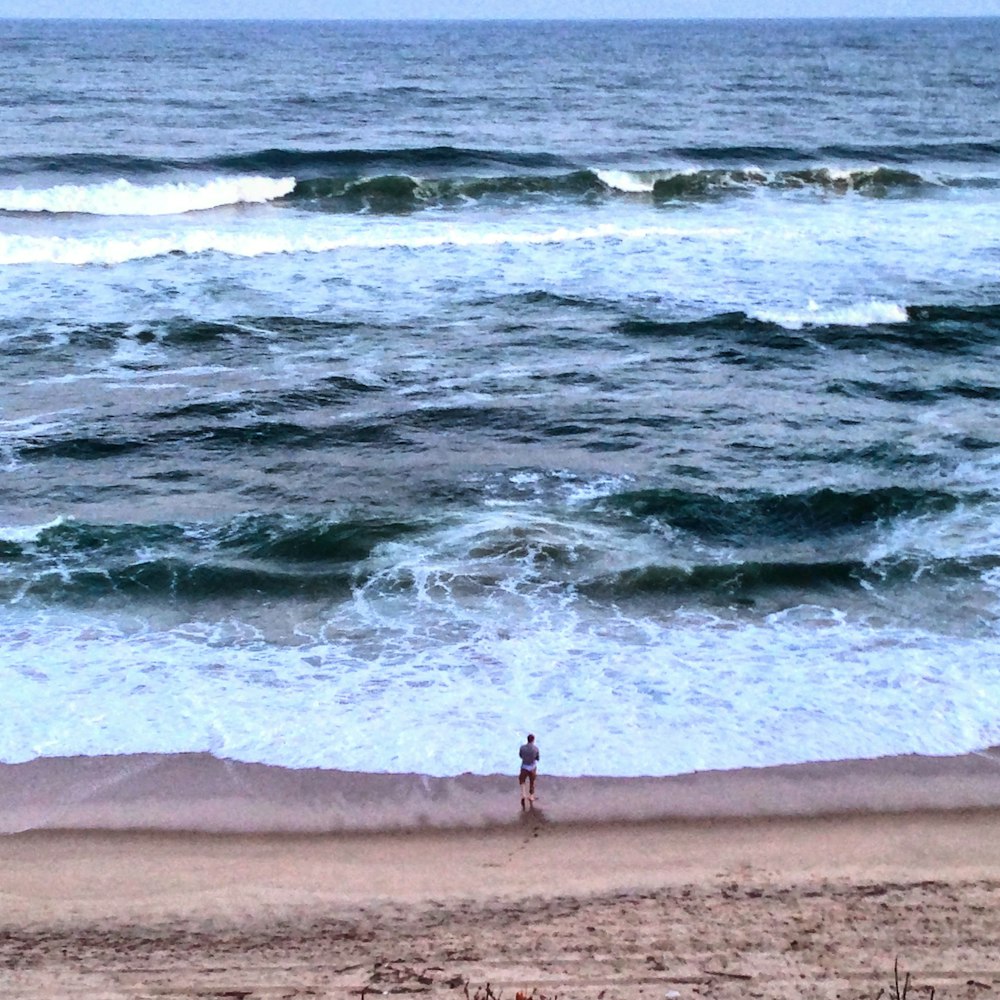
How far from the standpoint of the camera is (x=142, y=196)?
38.2m

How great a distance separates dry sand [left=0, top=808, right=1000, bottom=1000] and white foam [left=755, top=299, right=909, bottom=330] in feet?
53.8

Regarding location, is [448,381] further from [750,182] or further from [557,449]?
[750,182]

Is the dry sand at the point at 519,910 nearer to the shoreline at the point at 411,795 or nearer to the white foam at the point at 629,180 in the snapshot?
the shoreline at the point at 411,795

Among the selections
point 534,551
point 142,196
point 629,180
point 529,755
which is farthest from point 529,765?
point 629,180

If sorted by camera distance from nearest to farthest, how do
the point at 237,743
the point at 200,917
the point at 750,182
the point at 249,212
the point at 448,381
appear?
the point at 200,917 < the point at 237,743 < the point at 448,381 < the point at 249,212 < the point at 750,182

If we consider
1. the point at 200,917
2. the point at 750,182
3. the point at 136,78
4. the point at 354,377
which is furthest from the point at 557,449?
the point at 136,78

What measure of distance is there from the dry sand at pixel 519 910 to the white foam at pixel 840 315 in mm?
16408

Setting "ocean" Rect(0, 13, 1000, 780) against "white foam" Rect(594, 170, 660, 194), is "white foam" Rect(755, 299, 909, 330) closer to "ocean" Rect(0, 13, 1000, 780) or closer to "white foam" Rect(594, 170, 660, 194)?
"ocean" Rect(0, 13, 1000, 780)

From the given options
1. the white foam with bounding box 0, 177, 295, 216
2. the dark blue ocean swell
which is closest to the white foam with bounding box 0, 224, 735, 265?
the white foam with bounding box 0, 177, 295, 216

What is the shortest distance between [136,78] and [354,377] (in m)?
55.2

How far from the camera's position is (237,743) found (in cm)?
1338

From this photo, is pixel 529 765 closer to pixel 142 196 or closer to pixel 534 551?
pixel 534 551

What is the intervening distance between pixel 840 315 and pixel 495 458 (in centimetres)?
1067

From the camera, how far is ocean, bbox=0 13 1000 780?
14.1m
